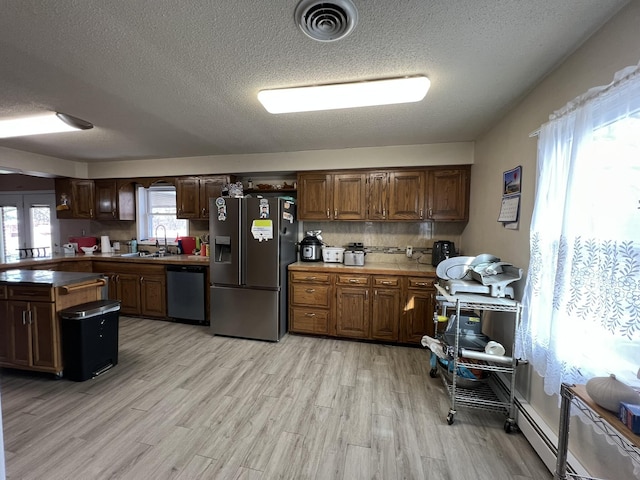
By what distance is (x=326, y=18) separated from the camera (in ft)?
4.05

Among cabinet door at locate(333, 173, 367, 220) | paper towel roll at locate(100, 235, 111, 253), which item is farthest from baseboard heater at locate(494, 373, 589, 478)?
paper towel roll at locate(100, 235, 111, 253)

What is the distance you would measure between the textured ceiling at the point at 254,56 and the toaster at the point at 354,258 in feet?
5.00

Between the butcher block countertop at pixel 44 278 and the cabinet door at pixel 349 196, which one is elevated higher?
the cabinet door at pixel 349 196

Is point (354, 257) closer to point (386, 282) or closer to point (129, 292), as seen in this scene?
point (386, 282)

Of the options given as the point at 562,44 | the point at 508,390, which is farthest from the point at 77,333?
the point at 562,44

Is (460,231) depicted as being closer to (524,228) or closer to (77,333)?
(524,228)

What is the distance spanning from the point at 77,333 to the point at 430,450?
2909 millimetres

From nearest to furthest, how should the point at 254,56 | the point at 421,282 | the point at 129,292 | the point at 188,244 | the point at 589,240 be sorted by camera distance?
the point at 589,240 < the point at 254,56 < the point at 421,282 < the point at 129,292 < the point at 188,244

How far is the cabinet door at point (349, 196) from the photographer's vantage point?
3.44 m

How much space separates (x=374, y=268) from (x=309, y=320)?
Answer: 104 centimetres

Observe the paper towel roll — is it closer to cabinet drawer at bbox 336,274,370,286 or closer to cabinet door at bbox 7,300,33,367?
cabinet door at bbox 7,300,33,367

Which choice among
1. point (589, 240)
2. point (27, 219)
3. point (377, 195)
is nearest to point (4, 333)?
point (377, 195)

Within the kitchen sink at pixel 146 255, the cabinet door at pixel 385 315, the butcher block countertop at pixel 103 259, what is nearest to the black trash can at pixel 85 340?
the butcher block countertop at pixel 103 259

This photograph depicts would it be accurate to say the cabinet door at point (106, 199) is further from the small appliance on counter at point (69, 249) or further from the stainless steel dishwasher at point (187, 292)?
the stainless steel dishwasher at point (187, 292)
